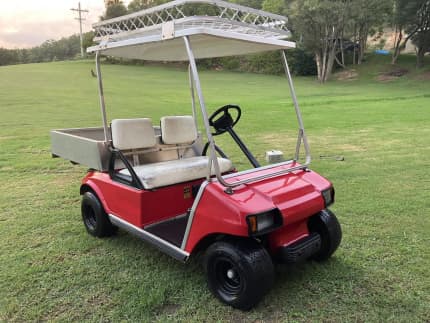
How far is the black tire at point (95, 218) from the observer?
3.42m

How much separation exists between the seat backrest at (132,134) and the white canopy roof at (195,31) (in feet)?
2.15

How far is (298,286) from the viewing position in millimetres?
2660

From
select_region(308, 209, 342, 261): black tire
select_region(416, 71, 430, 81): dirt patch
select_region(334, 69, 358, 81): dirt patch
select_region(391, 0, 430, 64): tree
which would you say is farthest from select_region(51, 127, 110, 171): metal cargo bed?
select_region(391, 0, 430, 64): tree

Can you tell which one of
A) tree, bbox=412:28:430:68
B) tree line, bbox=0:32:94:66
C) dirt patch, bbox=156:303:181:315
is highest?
tree line, bbox=0:32:94:66

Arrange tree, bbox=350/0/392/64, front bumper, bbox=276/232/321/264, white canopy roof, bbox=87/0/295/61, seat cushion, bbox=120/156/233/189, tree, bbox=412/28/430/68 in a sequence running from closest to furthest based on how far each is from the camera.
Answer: white canopy roof, bbox=87/0/295/61 → front bumper, bbox=276/232/321/264 → seat cushion, bbox=120/156/233/189 → tree, bbox=350/0/392/64 → tree, bbox=412/28/430/68

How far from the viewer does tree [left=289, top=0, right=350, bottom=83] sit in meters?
26.1

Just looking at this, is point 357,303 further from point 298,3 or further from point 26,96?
point 298,3

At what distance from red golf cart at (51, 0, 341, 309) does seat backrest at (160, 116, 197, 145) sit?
261 millimetres

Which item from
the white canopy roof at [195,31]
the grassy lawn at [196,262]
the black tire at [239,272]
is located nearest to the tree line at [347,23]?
the grassy lawn at [196,262]

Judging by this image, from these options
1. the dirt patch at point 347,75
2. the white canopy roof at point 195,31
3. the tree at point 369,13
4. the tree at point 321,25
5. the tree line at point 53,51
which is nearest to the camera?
the white canopy roof at point 195,31

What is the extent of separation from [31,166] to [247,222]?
16.5 ft

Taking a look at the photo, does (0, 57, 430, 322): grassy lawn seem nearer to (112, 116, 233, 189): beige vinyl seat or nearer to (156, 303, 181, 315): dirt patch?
(156, 303, 181, 315): dirt patch

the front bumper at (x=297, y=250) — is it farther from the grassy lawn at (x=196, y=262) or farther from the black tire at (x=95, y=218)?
the black tire at (x=95, y=218)

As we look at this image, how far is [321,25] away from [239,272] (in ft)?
93.7
